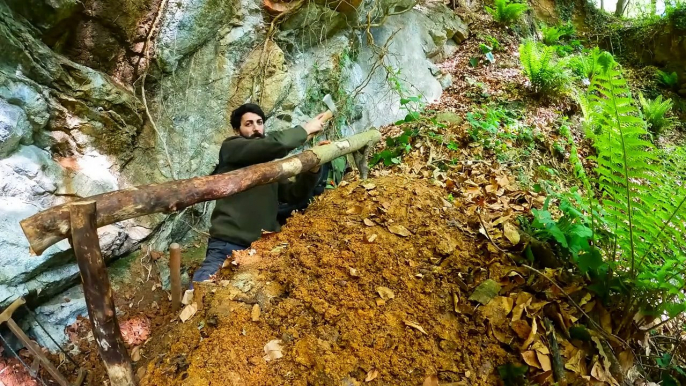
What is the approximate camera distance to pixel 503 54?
25.1 ft

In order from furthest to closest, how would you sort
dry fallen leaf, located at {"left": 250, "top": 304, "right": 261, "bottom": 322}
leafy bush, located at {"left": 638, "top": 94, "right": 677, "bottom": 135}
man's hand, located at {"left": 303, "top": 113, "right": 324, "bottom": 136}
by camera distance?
leafy bush, located at {"left": 638, "top": 94, "right": 677, "bottom": 135} < man's hand, located at {"left": 303, "top": 113, "right": 324, "bottom": 136} < dry fallen leaf, located at {"left": 250, "top": 304, "right": 261, "bottom": 322}

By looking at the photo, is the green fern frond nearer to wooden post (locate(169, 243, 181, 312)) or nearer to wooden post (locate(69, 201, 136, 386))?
wooden post (locate(69, 201, 136, 386))

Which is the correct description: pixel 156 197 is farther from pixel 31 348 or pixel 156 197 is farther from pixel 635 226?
pixel 635 226

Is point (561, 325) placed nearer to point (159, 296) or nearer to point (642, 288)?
point (642, 288)

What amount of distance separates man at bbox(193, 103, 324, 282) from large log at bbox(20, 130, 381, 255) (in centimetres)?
25

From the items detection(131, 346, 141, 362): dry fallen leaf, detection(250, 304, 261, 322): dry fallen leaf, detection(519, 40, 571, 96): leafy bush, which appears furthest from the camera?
detection(519, 40, 571, 96): leafy bush

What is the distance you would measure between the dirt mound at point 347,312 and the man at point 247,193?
0.50 metres

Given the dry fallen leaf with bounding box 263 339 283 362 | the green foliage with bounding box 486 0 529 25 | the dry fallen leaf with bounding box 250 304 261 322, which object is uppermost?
the green foliage with bounding box 486 0 529 25

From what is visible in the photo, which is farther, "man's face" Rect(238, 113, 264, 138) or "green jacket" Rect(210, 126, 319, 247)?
"man's face" Rect(238, 113, 264, 138)

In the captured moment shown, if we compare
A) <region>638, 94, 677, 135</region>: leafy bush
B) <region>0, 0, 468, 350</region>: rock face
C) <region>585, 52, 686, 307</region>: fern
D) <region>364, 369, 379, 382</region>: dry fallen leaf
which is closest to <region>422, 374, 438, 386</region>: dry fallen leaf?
<region>364, 369, 379, 382</region>: dry fallen leaf

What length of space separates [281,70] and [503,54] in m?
5.06

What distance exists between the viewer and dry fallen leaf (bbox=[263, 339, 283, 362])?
1760 millimetres

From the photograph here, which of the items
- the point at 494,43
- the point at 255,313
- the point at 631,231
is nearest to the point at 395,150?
the point at 631,231

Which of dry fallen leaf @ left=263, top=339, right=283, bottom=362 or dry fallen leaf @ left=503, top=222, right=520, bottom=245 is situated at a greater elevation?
dry fallen leaf @ left=503, top=222, right=520, bottom=245
